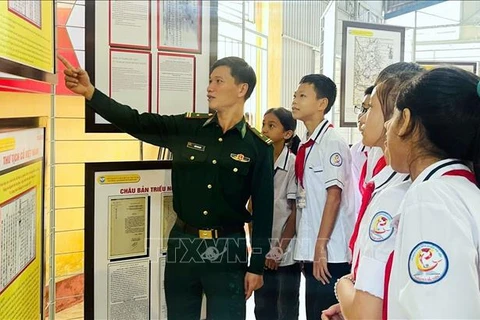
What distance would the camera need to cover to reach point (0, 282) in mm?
1042

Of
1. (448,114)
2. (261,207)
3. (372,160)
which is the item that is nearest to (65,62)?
(261,207)

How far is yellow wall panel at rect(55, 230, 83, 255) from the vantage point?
66.3 inches

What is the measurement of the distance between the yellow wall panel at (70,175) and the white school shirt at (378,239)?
3.63 ft

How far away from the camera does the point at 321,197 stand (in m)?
1.91

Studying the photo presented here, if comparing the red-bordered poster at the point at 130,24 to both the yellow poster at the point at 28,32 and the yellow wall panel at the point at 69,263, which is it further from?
the yellow wall panel at the point at 69,263

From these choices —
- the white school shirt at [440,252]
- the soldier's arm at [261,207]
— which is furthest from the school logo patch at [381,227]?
the soldier's arm at [261,207]

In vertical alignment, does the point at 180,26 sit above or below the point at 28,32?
above

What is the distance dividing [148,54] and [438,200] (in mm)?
1242

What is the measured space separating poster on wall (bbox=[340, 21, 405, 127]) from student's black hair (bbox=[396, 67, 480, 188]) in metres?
1.35

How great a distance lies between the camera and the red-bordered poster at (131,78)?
164 cm

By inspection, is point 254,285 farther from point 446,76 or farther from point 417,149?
point 446,76

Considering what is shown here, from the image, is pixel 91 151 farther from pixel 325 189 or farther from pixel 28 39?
pixel 325 189

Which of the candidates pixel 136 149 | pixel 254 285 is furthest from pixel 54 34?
pixel 254 285

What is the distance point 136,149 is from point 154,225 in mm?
306
